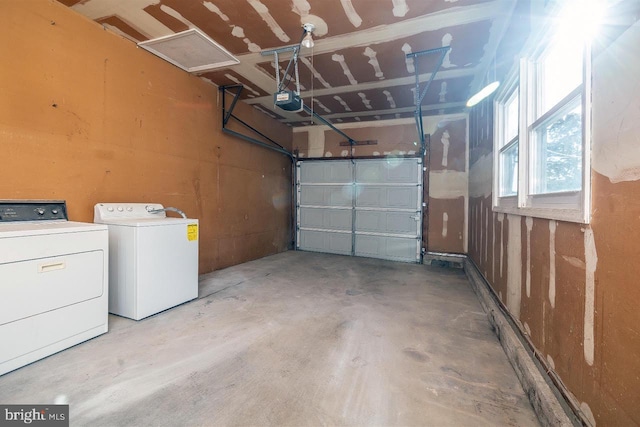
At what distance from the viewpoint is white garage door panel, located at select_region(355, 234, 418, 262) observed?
17.6ft

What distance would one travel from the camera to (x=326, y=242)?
606 cm

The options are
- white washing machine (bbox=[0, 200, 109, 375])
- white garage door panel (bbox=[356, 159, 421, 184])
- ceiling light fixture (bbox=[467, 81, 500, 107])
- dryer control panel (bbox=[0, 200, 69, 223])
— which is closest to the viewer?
white washing machine (bbox=[0, 200, 109, 375])

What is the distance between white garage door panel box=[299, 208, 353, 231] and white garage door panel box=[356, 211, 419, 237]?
0.23 meters

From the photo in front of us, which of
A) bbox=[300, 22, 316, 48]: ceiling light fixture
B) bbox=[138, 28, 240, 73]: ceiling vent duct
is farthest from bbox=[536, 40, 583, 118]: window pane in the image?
bbox=[138, 28, 240, 73]: ceiling vent duct

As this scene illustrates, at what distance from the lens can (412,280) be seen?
403cm

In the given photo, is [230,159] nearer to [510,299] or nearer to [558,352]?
[510,299]

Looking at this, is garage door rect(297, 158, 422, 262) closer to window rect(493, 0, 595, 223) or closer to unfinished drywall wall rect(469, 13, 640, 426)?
window rect(493, 0, 595, 223)

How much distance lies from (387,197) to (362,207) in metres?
0.53

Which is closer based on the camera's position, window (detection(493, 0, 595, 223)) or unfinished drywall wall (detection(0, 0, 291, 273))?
window (detection(493, 0, 595, 223))

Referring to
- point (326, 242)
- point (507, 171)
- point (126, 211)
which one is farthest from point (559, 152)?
point (326, 242)

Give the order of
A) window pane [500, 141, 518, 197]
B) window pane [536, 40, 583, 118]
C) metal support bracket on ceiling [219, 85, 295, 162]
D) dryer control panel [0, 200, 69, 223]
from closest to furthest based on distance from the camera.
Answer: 1. window pane [536, 40, 583, 118]
2. dryer control panel [0, 200, 69, 223]
3. window pane [500, 141, 518, 197]
4. metal support bracket on ceiling [219, 85, 295, 162]

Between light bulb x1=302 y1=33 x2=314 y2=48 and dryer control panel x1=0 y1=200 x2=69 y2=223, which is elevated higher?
light bulb x1=302 y1=33 x2=314 y2=48

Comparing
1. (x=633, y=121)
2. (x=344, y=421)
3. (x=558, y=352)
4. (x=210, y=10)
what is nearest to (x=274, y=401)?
(x=344, y=421)
